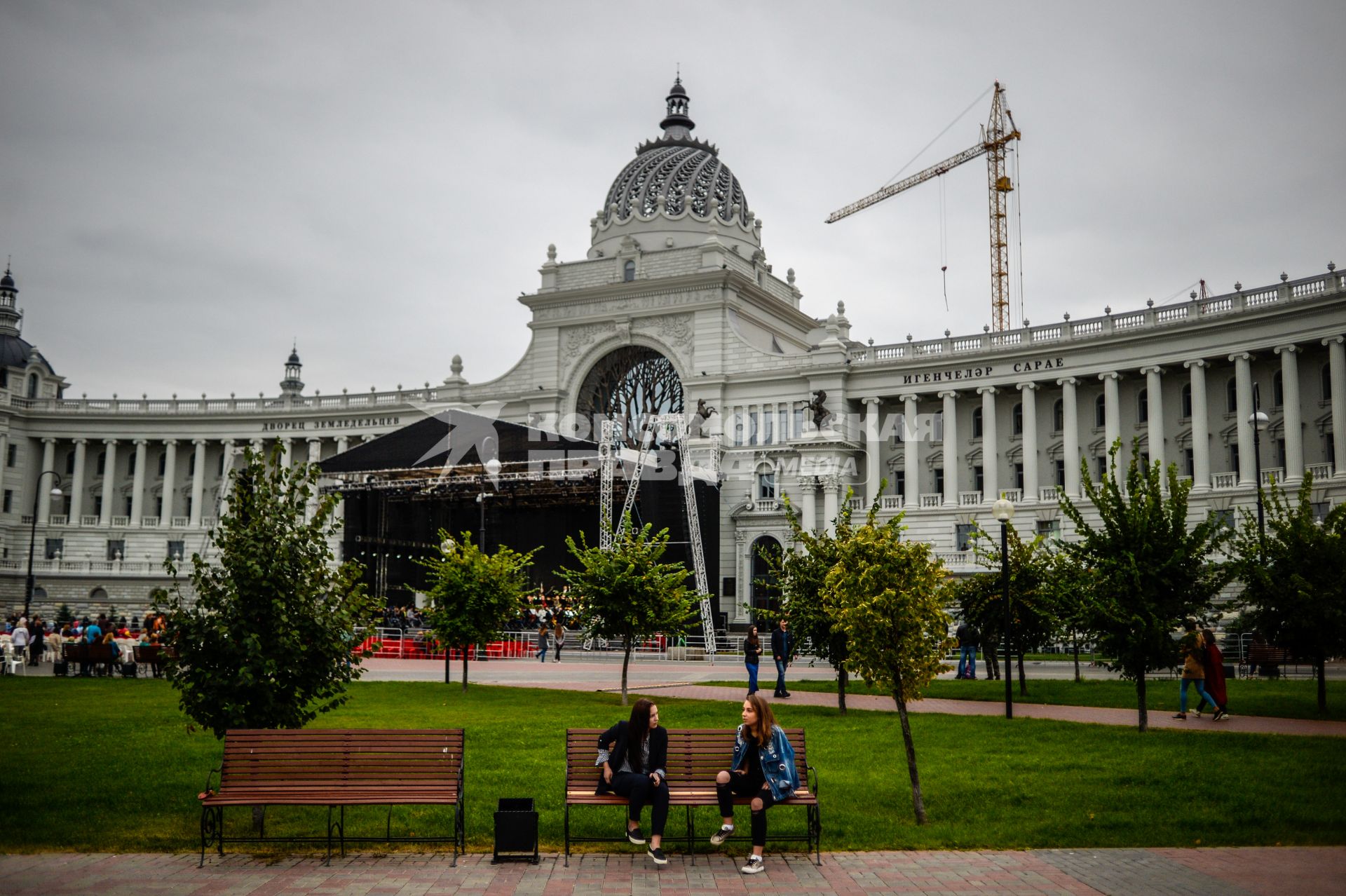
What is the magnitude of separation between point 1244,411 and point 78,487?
73.0 m

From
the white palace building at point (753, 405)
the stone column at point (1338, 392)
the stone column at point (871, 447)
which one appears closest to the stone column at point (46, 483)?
the white palace building at point (753, 405)

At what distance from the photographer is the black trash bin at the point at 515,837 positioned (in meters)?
10.3

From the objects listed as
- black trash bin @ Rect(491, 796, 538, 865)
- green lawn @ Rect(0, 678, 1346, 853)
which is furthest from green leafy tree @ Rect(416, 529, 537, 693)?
black trash bin @ Rect(491, 796, 538, 865)

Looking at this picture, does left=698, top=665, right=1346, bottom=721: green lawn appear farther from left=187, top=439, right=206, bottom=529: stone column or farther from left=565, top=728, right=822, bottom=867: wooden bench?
left=187, top=439, right=206, bottom=529: stone column

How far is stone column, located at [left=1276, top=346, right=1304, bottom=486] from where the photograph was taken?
45.9 meters

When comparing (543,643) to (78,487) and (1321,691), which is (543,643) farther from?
(78,487)

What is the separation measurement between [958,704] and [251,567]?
16671 mm

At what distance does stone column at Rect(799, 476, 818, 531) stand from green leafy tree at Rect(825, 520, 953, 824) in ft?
141

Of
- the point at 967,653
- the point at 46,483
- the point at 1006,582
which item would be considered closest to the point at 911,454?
the point at 967,653

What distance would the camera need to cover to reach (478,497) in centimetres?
5397

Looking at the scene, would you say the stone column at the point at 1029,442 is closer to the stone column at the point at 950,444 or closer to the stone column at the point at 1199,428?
the stone column at the point at 950,444

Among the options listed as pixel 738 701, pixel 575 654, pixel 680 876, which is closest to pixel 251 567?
pixel 680 876

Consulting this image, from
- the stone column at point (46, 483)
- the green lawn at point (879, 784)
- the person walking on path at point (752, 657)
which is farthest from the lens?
the stone column at point (46, 483)

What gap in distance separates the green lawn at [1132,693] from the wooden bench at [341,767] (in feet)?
38.7
